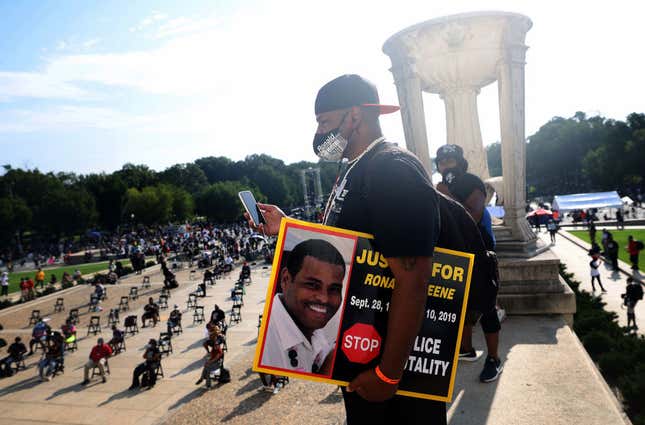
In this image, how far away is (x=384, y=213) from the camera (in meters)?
1.65

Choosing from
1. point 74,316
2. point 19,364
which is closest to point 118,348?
point 19,364

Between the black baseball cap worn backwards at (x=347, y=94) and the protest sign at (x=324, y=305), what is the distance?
557 millimetres

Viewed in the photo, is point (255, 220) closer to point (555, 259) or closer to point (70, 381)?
point (555, 259)

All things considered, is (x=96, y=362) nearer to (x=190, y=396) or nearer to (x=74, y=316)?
(x=190, y=396)

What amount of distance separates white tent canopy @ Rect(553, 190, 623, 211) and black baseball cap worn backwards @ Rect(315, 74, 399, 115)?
3885 cm

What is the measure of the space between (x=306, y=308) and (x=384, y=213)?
509mm

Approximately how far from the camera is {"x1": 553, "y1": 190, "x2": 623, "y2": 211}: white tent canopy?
34.9 m

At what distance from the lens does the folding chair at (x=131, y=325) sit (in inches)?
698

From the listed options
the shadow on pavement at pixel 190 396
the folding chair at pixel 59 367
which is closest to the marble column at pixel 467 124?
the shadow on pavement at pixel 190 396

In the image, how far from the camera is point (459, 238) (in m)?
2.06

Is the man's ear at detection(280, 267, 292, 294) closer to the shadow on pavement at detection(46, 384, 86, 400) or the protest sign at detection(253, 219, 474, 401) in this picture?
the protest sign at detection(253, 219, 474, 401)

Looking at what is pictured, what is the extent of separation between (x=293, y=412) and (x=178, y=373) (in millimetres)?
7562

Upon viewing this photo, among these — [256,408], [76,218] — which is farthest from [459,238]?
[76,218]

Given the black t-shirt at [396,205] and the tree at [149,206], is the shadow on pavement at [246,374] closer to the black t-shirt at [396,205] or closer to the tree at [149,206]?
the black t-shirt at [396,205]
